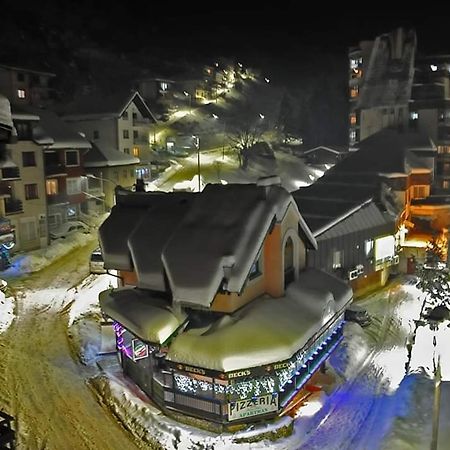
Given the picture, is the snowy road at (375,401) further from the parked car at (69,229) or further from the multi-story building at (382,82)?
the multi-story building at (382,82)

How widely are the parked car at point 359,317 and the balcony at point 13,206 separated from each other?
2673 centimetres

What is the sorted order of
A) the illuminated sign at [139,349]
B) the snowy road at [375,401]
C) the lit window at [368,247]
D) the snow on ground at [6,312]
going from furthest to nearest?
1. the lit window at [368,247]
2. the snow on ground at [6,312]
3. the illuminated sign at [139,349]
4. the snowy road at [375,401]

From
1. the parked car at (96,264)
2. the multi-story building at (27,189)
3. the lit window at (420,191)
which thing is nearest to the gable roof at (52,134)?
the multi-story building at (27,189)

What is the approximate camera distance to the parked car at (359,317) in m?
30.5

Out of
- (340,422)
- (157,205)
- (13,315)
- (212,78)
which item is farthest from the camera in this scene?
(212,78)

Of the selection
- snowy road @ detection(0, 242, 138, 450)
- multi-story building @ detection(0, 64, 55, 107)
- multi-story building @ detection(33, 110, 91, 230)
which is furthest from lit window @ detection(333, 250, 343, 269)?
multi-story building @ detection(0, 64, 55, 107)

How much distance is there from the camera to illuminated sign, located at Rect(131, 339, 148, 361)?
2128cm

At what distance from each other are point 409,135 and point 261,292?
39294 mm

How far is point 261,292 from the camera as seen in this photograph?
21844mm

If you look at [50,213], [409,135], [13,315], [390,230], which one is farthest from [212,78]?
[13,315]

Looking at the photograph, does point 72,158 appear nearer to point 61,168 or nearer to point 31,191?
point 61,168

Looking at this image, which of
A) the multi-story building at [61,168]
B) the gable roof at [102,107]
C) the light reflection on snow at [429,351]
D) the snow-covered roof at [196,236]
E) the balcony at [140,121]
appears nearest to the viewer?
the snow-covered roof at [196,236]

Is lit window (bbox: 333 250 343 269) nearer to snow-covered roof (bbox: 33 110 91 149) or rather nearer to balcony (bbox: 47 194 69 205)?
balcony (bbox: 47 194 69 205)

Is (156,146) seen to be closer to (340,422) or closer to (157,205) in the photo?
(157,205)
